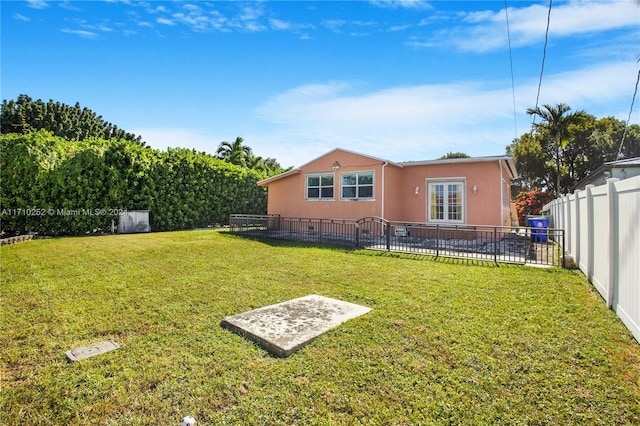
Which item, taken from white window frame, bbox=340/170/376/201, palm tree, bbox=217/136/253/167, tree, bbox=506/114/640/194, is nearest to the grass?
white window frame, bbox=340/170/376/201

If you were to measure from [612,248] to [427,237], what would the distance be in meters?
9.69

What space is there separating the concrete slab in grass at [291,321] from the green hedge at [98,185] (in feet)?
41.4

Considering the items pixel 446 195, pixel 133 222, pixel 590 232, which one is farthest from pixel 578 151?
pixel 133 222

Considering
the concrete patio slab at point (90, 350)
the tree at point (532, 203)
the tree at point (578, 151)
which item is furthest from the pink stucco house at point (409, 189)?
the tree at point (578, 151)

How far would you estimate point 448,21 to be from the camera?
30.0 feet

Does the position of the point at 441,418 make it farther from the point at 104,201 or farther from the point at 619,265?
the point at 104,201

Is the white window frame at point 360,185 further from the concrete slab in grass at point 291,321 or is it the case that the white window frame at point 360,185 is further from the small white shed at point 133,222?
the concrete slab in grass at point 291,321

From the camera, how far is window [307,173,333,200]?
16.2 m

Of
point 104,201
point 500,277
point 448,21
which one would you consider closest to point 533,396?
point 500,277

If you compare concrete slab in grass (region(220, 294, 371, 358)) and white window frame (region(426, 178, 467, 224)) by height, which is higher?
white window frame (region(426, 178, 467, 224))

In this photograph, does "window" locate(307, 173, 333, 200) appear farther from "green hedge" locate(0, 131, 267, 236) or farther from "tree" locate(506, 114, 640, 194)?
"tree" locate(506, 114, 640, 194)

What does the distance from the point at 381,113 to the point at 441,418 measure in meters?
12.9

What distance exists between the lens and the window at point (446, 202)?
46.2 feet

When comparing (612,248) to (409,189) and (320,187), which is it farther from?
(320,187)
